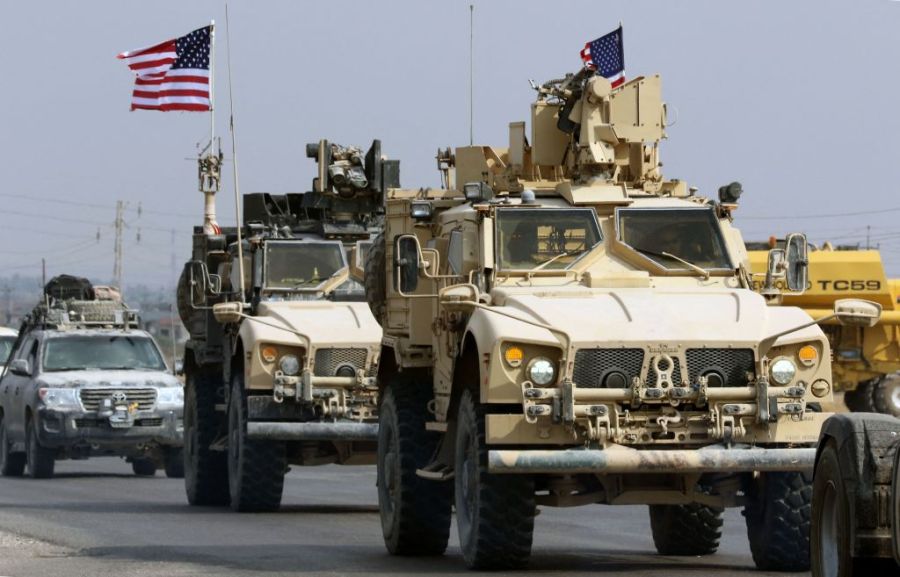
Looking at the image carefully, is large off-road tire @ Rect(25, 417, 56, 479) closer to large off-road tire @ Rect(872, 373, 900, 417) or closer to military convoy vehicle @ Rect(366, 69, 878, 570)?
large off-road tire @ Rect(872, 373, 900, 417)

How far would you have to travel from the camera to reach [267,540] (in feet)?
55.9

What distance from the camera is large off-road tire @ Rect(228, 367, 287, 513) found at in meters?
20.6

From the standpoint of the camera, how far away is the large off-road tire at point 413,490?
15391 millimetres

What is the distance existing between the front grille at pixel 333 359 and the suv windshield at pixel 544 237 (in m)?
5.42

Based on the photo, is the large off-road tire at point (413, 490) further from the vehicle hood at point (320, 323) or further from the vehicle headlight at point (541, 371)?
the vehicle hood at point (320, 323)

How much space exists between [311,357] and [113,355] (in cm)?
999

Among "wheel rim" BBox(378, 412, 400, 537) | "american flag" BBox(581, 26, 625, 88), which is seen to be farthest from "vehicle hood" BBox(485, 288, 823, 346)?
"american flag" BBox(581, 26, 625, 88)

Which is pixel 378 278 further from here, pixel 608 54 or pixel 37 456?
pixel 37 456

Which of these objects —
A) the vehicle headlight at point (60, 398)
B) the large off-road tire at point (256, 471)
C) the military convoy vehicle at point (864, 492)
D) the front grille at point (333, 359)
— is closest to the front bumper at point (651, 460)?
the military convoy vehicle at point (864, 492)

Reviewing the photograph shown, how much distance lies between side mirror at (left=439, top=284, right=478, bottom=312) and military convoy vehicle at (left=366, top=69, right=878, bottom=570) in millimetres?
17

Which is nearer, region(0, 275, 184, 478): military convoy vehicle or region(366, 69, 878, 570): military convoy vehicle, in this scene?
region(366, 69, 878, 570): military convoy vehicle

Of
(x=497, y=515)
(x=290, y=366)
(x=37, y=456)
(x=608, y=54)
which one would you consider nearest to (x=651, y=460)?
(x=497, y=515)

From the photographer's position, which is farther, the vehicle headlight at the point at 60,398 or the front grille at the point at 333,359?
the vehicle headlight at the point at 60,398

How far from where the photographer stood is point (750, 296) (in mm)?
14211
